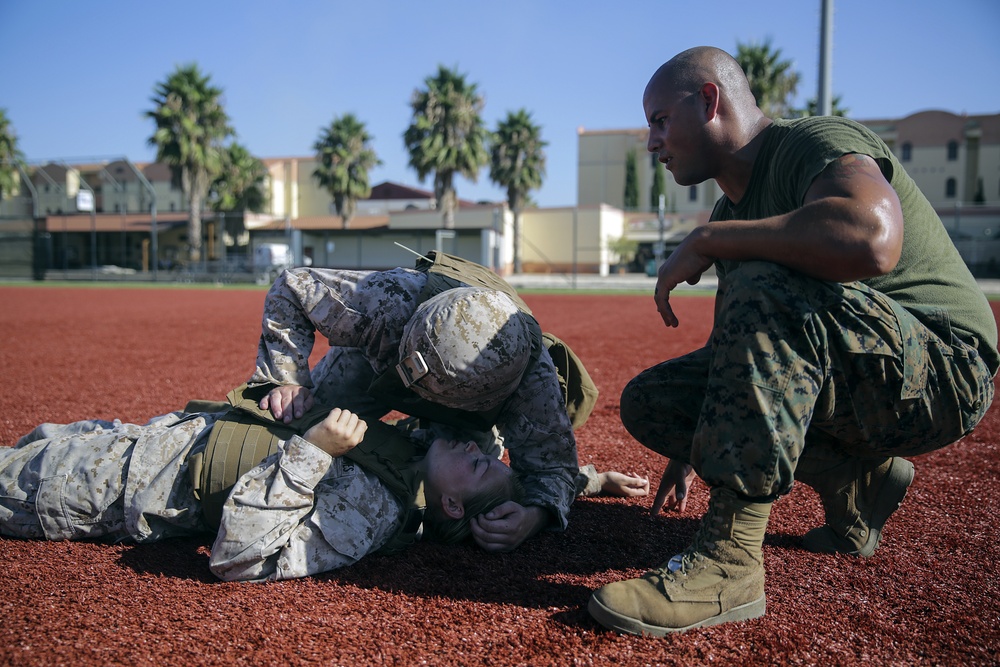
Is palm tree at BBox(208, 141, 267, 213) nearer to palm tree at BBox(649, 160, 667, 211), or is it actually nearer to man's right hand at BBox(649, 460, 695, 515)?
palm tree at BBox(649, 160, 667, 211)

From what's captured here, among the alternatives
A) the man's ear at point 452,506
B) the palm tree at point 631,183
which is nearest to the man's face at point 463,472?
the man's ear at point 452,506

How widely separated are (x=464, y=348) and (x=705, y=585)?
3.27 feet

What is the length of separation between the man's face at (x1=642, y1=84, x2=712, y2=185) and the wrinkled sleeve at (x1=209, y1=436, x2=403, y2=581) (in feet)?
4.81

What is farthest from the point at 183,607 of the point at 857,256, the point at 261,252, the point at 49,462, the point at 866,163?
the point at 261,252

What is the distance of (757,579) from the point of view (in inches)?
80.7

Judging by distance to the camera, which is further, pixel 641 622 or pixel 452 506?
pixel 452 506

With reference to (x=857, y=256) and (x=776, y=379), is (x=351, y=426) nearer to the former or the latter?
(x=776, y=379)

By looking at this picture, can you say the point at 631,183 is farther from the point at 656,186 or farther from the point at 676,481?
the point at 676,481

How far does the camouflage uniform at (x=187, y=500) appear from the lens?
A: 227cm

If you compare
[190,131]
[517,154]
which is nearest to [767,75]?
[517,154]

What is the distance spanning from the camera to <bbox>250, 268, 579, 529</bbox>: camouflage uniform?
2.74m

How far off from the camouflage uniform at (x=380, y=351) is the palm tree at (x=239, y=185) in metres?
47.3

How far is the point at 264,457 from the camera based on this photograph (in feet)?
8.31

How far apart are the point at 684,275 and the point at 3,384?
19.1 ft
